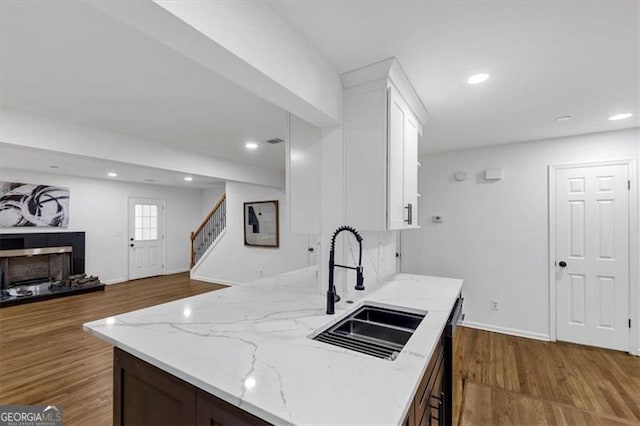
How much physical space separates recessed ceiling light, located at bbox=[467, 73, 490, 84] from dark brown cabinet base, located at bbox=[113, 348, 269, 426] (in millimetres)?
2316

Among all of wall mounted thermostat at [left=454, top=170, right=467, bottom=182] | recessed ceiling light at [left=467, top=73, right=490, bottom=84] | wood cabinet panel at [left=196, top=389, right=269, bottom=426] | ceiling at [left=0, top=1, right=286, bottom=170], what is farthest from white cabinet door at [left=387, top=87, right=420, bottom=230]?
wall mounted thermostat at [left=454, top=170, right=467, bottom=182]

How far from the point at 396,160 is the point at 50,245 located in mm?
6983

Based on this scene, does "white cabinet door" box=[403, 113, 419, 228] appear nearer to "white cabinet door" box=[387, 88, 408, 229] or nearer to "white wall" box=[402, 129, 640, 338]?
"white cabinet door" box=[387, 88, 408, 229]

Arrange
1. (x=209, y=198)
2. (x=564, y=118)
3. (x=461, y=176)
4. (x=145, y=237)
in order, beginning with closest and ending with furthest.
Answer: (x=564, y=118)
(x=461, y=176)
(x=145, y=237)
(x=209, y=198)

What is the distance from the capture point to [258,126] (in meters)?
3.01

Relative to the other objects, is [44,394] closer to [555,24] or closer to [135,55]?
[135,55]

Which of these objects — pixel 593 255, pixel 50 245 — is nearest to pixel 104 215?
pixel 50 245

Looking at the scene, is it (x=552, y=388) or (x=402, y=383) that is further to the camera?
(x=552, y=388)

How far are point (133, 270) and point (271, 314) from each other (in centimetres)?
689

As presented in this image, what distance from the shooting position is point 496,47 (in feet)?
5.55

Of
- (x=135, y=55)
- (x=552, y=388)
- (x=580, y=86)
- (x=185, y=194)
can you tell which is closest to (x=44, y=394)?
(x=135, y=55)

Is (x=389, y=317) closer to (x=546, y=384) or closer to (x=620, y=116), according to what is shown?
(x=546, y=384)

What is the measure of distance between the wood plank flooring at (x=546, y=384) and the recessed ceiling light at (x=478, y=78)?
2.20 meters

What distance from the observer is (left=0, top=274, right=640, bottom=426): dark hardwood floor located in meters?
2.18
